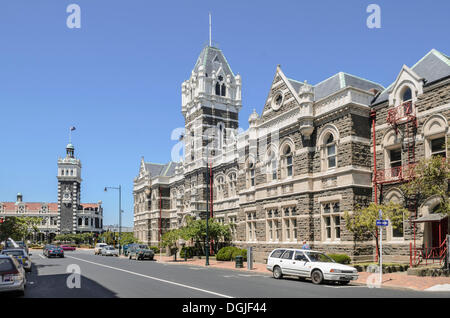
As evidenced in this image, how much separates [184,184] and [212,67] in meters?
16.2

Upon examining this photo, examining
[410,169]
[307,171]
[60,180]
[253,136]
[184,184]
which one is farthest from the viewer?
[60,180]

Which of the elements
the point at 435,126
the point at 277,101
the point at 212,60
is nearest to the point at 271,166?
the point at 277,101

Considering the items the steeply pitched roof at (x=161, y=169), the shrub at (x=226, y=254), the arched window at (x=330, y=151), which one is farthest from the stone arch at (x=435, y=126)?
the steeply pitched roof at (x=161, y=169)

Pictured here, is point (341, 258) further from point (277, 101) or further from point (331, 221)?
point (277, 101)

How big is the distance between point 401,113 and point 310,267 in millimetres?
11613

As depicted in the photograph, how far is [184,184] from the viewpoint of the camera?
56906 millimetres

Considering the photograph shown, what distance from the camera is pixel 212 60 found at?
59031mm

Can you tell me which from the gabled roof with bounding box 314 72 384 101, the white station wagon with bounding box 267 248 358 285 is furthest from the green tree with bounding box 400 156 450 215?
the gabled roof with bounding box 314 72 384 101

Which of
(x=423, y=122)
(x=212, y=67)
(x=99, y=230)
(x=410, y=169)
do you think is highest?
(x=212, y=67)

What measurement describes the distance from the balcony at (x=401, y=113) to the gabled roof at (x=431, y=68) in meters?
1.42

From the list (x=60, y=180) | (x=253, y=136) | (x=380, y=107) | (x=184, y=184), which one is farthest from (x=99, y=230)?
(x=380, y=107)

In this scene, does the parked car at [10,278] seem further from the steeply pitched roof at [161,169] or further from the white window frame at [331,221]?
the steeply pitched roof at [161,169]
